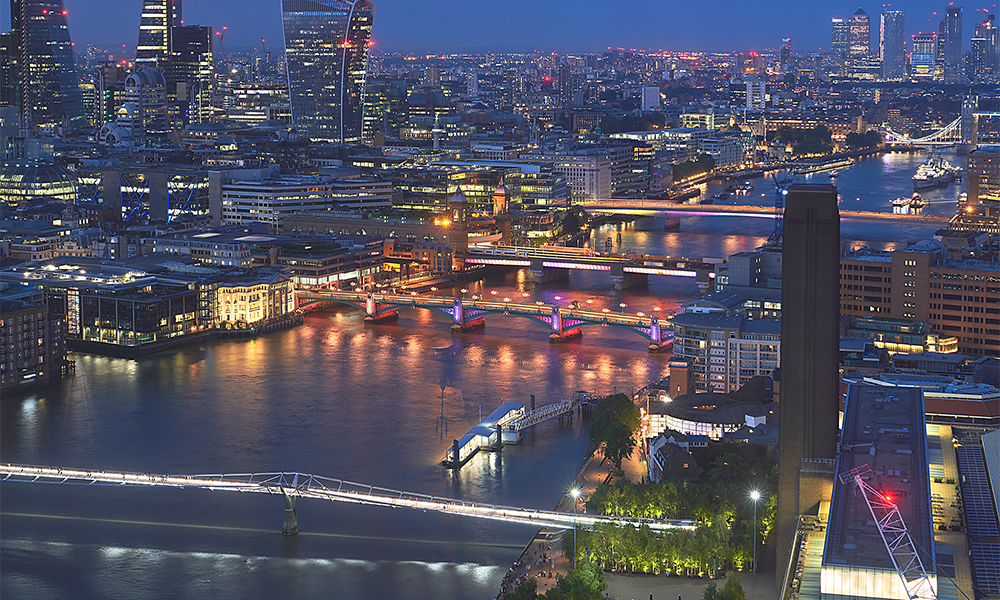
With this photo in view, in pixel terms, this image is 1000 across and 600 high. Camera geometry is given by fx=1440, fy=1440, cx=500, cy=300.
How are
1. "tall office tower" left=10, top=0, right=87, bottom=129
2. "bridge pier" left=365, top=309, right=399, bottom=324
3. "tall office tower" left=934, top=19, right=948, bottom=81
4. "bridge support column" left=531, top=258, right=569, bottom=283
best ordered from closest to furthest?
"bridge pier" left=365, top=309, right=399, bottom=324 < "bridge support column" left=531, top=258, right=569, bottom=283 < "tall office tower" left=10, top=0, right=87, bottom=129 < "tall office tower" left=934, top=19, right=948, bottom=81

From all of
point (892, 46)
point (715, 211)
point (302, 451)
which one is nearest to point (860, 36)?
point (892, 46)

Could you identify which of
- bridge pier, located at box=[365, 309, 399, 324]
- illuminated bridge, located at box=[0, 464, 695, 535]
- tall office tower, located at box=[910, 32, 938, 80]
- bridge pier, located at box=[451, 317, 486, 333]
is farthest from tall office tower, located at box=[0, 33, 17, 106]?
tall office tower, located at box=[910, 32, 938, 80]

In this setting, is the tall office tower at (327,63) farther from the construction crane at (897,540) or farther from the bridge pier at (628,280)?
the construction crane at (897,540)

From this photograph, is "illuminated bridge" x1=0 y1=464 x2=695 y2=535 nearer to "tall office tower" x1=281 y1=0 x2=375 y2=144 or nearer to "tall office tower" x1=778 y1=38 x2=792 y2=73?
"tall office tower" x1=281 y1=0 x2=375 y2=144

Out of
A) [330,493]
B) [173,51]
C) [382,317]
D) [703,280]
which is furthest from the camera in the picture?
[173,51]

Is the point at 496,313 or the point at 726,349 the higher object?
the point at 496,313

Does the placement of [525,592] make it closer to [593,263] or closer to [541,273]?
[593,263]

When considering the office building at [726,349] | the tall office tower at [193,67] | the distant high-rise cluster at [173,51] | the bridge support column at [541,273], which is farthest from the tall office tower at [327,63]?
the office building at [726,349]
